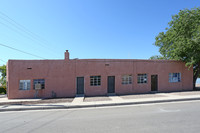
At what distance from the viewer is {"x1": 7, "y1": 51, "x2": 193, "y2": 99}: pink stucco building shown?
11445mm

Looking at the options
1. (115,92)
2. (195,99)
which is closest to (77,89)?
(115,92)

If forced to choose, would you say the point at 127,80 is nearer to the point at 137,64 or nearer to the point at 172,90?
the point at 137,64

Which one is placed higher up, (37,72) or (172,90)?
(37,72)

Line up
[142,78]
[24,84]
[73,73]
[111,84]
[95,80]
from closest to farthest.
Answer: [24,84] → [73,73] → [95,80] → [111,84] → [142,78]

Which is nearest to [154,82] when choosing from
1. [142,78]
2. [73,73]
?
[142,78]

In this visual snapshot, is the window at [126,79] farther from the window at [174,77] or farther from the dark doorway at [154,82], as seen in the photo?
the window at [174,77]

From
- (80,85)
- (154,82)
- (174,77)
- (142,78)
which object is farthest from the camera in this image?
(174,77)

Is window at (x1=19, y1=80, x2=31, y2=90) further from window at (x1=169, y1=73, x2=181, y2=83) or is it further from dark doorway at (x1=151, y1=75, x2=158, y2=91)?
window at (x1=169, y1=73, x2=181, y2=83)

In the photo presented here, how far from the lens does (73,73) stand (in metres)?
11.9

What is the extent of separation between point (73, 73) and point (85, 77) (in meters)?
1.38

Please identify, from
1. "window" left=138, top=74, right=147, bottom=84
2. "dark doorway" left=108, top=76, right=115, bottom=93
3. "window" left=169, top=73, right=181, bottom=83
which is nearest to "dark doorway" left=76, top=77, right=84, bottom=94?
"dark doorway" left=108, top=76, right=115, bottom=93

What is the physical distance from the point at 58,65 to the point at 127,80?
A: 798cm

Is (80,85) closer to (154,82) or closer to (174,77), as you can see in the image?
(154,82)

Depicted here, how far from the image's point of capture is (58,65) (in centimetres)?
1183
